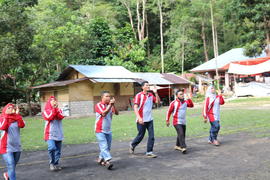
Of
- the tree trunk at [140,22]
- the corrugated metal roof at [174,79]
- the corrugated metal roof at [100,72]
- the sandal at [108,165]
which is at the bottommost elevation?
the sandal at [108,165]

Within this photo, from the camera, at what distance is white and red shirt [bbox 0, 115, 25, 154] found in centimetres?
511

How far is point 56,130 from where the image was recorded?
616 cm

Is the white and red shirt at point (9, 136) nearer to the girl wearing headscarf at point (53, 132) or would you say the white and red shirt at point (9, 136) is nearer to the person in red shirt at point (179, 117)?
the girl wearing headscarf at point (53, 132)

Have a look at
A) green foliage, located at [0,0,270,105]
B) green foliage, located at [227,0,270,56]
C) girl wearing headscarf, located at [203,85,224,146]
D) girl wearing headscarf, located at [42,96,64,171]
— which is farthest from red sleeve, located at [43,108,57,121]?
green foliage, located at [227,0,270,56]

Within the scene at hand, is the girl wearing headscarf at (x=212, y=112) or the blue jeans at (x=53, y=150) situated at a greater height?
the girl wearing headscarf at (x=212, y=112)

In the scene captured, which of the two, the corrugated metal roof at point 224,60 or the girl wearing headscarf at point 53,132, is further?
the corrugated metal roof at point 224,60

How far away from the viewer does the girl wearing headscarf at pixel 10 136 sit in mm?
5066

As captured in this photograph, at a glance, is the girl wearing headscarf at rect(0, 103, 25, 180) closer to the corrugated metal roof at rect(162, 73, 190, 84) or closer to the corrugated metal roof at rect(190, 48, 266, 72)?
the corrugated metal roof at rect(162, 73, 190, 84)

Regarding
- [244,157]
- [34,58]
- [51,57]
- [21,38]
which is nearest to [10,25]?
[21,38]

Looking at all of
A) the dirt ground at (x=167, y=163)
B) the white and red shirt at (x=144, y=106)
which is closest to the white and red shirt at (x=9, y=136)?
the dirt ground at (x=167, y=163)

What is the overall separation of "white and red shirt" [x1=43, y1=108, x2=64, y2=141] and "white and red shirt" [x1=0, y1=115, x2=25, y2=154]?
33.1 inches

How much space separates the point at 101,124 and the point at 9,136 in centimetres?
187

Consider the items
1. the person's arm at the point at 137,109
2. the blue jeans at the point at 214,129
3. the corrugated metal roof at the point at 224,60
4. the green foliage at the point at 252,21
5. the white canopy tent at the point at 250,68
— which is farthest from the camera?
the corrugated metal roof at the point at 224,60

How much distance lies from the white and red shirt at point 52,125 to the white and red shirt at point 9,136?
2.75 feet
